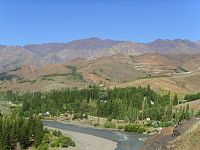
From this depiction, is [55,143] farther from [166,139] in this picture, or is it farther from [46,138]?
[166,139]

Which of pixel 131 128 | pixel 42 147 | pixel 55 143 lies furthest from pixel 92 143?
pixel 131 128

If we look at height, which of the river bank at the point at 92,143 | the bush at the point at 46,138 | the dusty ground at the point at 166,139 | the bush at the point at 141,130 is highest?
the dusty ground at the point at 166,139

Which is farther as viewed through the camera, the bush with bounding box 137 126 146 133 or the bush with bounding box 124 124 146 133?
the bush with bounding box 124 124 146 133

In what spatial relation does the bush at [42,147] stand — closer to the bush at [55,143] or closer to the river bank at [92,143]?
the bush at [55,143]

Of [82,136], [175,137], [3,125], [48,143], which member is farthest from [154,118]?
[175,137]

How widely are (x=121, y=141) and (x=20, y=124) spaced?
35.2m

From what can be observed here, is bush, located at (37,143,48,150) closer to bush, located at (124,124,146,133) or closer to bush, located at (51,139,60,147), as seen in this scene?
bush, located at (51,139,60,147)

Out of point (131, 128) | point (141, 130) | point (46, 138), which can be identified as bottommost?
point (141, 130)

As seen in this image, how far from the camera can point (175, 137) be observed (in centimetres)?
3525

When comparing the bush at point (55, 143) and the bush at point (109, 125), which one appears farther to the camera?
the bush at point (109, 125)

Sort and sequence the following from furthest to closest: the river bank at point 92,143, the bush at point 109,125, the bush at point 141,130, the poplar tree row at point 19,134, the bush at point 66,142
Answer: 1. the bush at point 109,125
2. the bush at point 141,130
3. the river bank at point 92,143
4. the bush at point 66,142
5. the poplar tree row at point 19,134

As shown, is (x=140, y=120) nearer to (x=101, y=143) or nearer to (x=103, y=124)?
(x=103, y=124)

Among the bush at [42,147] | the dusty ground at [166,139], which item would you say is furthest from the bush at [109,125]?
the dusty ground at [166,139]

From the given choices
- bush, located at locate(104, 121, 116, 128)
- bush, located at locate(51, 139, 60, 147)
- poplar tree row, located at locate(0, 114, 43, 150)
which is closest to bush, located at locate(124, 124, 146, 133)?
bush, located at locate(104, 121, 116, 128)
